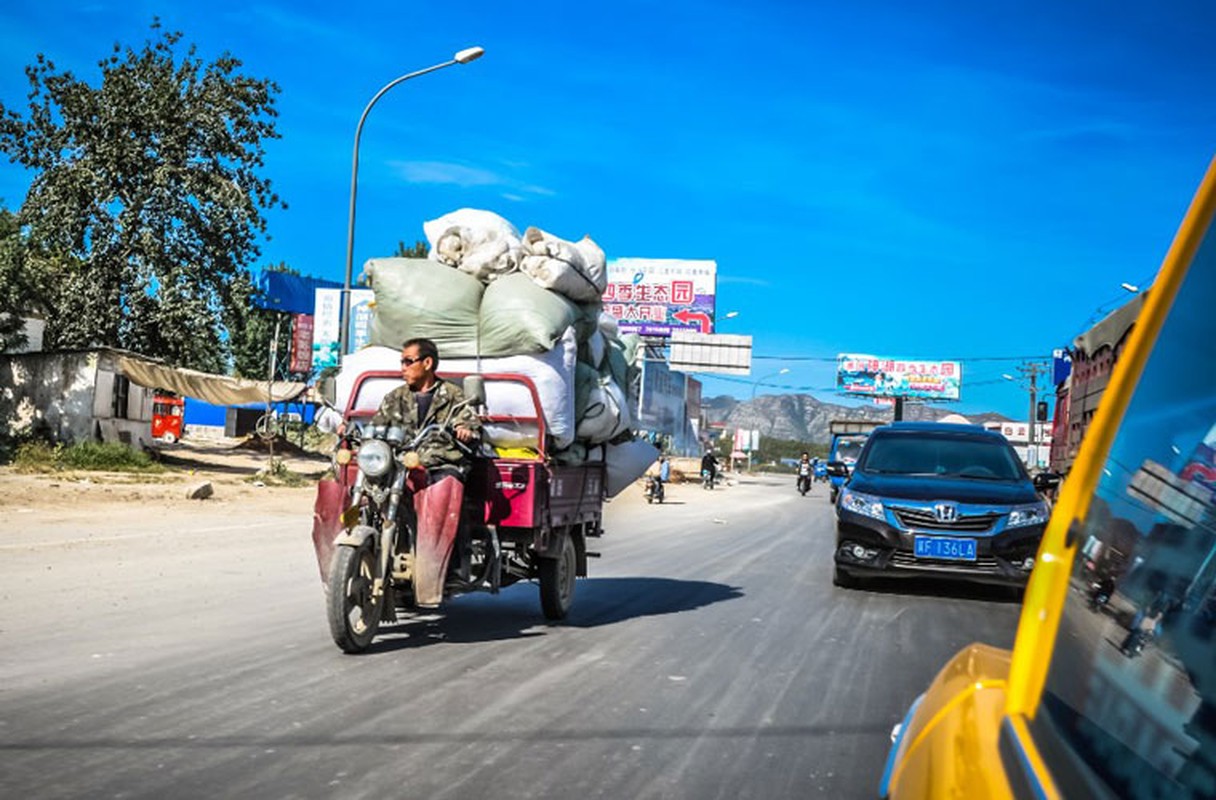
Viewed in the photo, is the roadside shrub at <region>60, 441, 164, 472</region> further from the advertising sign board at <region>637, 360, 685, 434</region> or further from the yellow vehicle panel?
the advertising sign board at <region>637, 360, 685, 434</region>

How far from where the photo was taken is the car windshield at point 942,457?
1130 cm

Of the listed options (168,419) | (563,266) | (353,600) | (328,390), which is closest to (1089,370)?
(563,266)

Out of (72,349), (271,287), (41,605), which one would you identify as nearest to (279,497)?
(72,349)

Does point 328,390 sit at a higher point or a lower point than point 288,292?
lower

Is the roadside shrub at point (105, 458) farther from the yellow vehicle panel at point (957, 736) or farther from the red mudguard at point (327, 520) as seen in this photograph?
the yellow vehicle panel at point (957, 736)

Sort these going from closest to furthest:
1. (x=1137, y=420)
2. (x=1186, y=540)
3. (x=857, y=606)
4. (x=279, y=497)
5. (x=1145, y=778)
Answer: (x=1145, y=778), (x=1186, y=540), (x=1137, y=420), (x=857, y=606), (x=279, y=497)

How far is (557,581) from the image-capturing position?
8281mm

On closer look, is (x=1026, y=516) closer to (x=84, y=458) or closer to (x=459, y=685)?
(x=459, y=685)

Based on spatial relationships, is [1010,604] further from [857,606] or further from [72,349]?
[72,349]

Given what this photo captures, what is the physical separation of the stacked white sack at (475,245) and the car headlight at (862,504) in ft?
13.4

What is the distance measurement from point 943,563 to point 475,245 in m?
4.98

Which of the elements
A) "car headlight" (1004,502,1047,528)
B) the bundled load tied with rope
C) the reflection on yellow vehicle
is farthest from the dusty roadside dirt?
the reflection on yellow vehicle

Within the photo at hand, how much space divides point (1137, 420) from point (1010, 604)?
9.64m

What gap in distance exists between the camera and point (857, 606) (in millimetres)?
9992
